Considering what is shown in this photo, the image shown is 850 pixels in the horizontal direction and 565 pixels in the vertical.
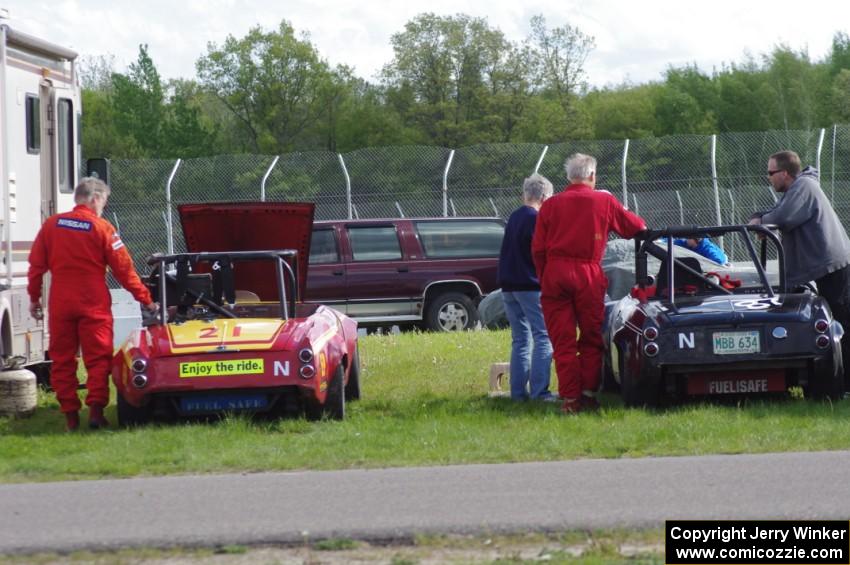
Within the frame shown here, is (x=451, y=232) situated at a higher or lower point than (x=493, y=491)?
higher

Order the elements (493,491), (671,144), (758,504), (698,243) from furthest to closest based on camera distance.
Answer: (671,144) < (698,243) < (493,491) < (758,504)

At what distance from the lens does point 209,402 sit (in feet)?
31.4

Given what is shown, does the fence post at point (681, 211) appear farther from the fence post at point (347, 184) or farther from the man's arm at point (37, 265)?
the man's arm at point (37, 265)

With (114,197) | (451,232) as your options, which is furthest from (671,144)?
(114,197)

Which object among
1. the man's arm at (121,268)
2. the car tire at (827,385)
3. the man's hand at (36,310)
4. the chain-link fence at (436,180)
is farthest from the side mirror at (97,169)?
the chain-link fence at (436,180)

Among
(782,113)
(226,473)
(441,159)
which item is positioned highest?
(782,113)

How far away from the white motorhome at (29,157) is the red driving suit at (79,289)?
123cm

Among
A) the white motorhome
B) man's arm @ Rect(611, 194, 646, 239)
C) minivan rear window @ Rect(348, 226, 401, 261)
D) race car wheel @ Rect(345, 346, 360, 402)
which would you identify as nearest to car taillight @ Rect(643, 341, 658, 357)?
man's arm @ Rect(611, 194, 646, 239)

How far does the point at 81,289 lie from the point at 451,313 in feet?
31.0

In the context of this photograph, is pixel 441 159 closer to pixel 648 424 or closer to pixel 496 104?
pixel 648 424

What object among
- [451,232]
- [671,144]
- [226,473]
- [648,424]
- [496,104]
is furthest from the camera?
[496,104]

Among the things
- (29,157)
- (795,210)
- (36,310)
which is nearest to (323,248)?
(29,157)

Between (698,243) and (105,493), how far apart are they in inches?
250

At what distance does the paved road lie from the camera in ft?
19.9
